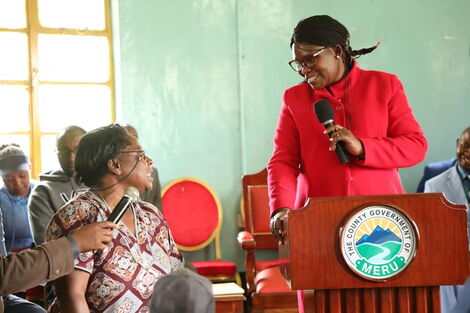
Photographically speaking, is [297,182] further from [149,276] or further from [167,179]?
[167,179]

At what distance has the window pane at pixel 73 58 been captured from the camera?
559 cm

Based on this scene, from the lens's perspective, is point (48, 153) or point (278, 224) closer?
point (278, 224)

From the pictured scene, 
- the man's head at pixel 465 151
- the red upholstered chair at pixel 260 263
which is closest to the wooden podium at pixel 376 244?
the red upholstered chair at pixel 260 263

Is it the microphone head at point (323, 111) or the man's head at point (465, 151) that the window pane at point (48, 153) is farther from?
the microphone head at point (323, 111)

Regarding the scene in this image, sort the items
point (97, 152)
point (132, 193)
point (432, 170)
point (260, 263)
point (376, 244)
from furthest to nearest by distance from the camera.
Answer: point (432, 170)
point (260, 263)
point (97, 152)
point (132, 193)
point (376, 244)

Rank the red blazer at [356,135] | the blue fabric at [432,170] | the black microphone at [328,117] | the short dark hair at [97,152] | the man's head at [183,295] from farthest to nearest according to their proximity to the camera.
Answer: the blue fabric at [432,170], the short dark hair at [97,152], the red blazer at [356,135], the black microphone at [328,117], the man's head at [183,295]

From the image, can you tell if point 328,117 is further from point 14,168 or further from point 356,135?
point 14,168

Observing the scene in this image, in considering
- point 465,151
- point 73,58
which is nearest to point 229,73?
point 73,58

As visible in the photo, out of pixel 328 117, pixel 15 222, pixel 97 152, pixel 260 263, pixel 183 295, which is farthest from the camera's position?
pixel 260 263

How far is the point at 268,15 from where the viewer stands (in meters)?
5.66

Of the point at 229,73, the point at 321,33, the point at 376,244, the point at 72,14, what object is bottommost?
the point at 376,244

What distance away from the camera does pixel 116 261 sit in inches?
93.4

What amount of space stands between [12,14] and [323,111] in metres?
4.08

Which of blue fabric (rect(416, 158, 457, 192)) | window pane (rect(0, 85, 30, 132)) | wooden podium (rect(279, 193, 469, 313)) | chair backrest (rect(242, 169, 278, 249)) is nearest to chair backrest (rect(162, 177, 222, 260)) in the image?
chair backrest (rect(242, 169, 278, 249))
